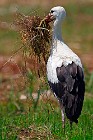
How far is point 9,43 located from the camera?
24484 mm

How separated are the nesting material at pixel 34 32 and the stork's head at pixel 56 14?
0.09 meters

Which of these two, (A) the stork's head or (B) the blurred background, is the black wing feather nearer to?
(B) the blurred background

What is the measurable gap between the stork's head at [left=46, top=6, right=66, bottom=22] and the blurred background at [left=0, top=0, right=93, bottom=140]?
224mm

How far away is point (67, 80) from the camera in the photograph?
991cm

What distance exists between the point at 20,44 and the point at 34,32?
275 millimetres

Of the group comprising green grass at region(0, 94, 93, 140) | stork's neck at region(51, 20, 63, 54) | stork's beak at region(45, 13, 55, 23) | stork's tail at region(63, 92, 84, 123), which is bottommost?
green grass at region(0, 94, 93, 140)

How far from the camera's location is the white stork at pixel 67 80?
32.5 ft

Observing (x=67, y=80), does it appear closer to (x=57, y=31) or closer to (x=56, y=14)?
(x=57, y=31)

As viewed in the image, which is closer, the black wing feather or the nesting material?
the black wing feather

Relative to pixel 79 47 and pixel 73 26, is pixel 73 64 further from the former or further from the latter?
pixel 73 26

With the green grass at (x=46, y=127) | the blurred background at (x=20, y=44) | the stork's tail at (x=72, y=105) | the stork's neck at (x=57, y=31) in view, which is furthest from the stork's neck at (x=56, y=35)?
the green grass at (x=46, y=127)

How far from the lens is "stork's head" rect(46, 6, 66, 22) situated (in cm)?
1045

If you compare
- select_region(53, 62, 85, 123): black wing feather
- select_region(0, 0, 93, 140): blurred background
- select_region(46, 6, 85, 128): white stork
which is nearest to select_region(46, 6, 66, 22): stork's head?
select_region(0, 0, 93, 140): blurred background

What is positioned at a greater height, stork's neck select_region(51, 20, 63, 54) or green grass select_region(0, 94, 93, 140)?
stork's neck select_region(51, 20, 63, 54)
